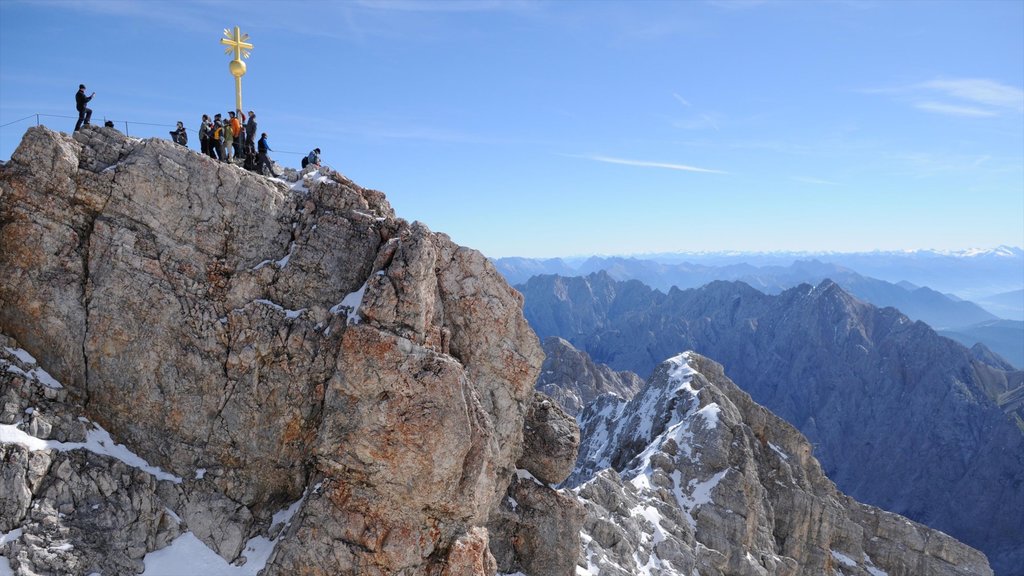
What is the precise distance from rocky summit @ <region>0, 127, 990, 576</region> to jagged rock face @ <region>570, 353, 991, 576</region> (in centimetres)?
2034

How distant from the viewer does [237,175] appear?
33812mm

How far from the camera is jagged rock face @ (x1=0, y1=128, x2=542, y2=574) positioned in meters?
30.5

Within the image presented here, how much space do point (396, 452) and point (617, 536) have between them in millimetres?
30453

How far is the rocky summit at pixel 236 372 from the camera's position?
95.6 feet

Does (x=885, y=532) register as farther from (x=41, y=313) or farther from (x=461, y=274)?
(x=41, y=313)

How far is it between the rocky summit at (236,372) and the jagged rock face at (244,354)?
0.09 metres

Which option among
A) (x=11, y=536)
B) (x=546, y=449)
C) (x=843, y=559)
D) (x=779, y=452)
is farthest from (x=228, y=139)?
(x=843, y=559)

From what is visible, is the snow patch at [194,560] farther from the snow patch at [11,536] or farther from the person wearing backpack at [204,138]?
the person wearing backpack at [204,138]

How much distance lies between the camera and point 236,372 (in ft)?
106

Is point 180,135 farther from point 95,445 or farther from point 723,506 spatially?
point 723,506

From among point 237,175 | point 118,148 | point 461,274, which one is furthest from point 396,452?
point 118,148

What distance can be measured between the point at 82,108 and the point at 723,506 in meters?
63.6

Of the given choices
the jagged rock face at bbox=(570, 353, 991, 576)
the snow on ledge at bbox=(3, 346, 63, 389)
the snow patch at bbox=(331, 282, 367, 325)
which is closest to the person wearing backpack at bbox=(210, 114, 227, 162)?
the snow patch at bbox=(331, 282, 367, 325)

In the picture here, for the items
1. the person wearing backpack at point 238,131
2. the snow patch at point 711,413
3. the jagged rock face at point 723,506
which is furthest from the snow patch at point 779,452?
the person wearing backpack at point 238,131
